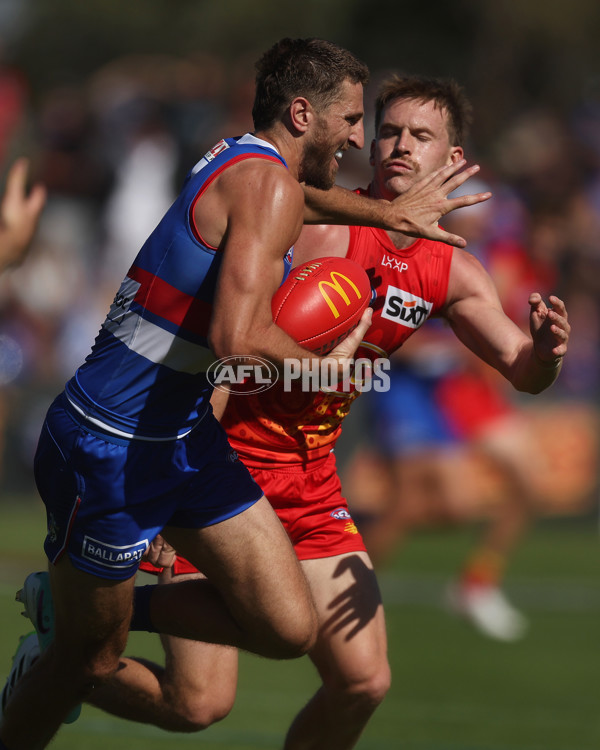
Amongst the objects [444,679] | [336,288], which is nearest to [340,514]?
[336,288]

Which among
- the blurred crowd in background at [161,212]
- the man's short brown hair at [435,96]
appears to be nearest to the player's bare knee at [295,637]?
the man's short brown hair at [435,96]

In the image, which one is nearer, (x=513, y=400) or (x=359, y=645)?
(x=359, y=645)

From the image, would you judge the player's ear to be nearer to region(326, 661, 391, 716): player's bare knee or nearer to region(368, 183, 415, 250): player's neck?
region(368, 183, 415, 250): player's neck

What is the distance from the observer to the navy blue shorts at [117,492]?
4277mm

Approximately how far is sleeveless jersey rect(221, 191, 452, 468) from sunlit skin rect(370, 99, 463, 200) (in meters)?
0.23

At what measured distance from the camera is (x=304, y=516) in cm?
508

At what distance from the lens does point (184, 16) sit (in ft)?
80.8

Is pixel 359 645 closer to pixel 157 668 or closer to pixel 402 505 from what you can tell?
pixel 157 668

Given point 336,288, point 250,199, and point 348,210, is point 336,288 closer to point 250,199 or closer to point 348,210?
point 348,210

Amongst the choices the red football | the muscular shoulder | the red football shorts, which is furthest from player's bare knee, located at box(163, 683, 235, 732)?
the muscular shoulder

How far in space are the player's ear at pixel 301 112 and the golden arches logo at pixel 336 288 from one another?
576 millimetres

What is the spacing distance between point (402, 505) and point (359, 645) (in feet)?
14.5

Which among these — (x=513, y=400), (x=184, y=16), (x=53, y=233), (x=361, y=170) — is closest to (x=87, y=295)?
(x=53, y=233)

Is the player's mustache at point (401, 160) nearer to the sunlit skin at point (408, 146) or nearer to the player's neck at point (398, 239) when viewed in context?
the sunlit skin at point (408, 146)
